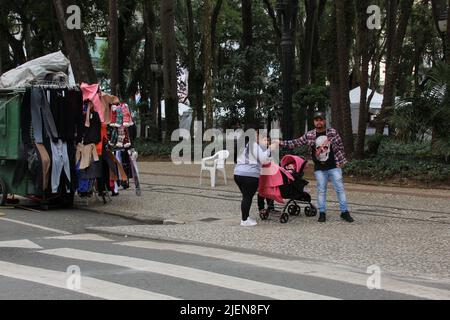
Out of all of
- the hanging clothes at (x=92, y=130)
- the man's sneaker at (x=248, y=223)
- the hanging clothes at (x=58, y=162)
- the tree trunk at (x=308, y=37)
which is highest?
the tree trunk at (x=308, y=37)

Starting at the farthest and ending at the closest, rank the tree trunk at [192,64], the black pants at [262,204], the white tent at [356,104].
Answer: the white tent at [356,104], the tree trunk at [192,64], the black pants at [262,204]

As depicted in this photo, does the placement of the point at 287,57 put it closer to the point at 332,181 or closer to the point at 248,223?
the point at 332,181

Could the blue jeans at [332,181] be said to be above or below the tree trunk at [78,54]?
below

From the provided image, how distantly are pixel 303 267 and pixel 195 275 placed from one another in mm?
1397

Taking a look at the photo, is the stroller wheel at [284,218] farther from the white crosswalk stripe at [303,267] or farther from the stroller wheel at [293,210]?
the white crosswalk stripe at [303,267]

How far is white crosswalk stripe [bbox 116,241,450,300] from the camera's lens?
6656 mm

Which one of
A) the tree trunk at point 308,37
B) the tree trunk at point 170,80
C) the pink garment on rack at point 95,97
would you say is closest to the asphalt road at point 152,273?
the pink garment on rack at point 95,97

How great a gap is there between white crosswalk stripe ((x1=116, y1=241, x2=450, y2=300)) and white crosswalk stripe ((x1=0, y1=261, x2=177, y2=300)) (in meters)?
1.91

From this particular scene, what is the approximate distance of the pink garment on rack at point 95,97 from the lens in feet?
42.8

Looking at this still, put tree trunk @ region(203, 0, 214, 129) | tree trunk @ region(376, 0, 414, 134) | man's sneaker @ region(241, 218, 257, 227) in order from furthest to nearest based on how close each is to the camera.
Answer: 1. tree trunk @ region(203, 0, 214, 129)
2. tree trunk @ region(376, 0, 414, 134)
3. man's sneaker @ region(241, 218, 257, 227)

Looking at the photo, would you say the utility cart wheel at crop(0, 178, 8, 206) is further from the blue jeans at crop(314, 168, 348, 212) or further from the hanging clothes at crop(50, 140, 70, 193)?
the blue jeans at crop(314, 168, 348, 212)

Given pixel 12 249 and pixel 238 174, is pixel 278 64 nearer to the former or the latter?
pixel 238 174

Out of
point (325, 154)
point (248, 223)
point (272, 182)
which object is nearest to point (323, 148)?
point (325, 154)

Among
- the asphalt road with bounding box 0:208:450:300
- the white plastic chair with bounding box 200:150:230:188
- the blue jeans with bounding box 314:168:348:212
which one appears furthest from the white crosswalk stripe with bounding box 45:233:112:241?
the white plastic chair with bounding box 200:150:230:188
